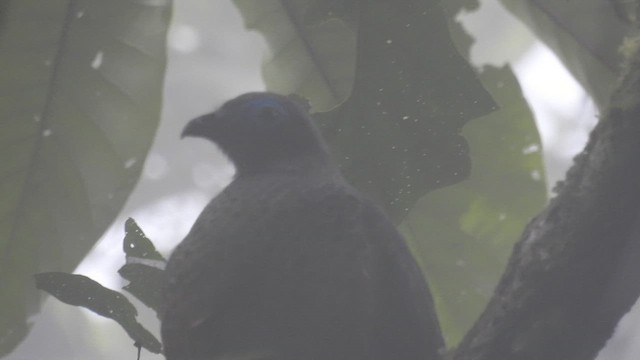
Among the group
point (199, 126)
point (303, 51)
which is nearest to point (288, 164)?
point (199, 126)

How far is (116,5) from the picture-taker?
2754mm

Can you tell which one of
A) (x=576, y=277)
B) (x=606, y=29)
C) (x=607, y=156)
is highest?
(x=607, y=156)

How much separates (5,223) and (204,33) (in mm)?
679

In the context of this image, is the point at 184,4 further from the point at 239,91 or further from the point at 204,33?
the point at 239,91

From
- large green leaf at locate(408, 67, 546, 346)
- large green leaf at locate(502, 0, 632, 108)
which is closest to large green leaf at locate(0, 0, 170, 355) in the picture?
large green leaf at locate(408, 67, 546, 346)

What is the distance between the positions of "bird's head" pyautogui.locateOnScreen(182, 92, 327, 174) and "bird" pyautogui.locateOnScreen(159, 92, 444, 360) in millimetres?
265

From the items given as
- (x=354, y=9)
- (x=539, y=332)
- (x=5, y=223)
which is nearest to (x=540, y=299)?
(x=539, y=332)

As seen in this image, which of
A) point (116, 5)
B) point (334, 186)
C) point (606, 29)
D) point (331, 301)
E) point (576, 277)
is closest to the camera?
point (576, 277)

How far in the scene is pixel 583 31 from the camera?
2.64 m

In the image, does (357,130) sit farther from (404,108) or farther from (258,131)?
(258,131)

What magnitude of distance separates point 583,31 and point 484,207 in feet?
1.54

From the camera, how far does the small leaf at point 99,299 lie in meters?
2.07

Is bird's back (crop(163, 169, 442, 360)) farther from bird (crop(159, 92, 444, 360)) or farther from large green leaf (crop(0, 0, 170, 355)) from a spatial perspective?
large green leaf (crop(0, 0, 170, 355))

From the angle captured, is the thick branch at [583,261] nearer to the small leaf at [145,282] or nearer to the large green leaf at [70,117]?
the small leaf at [145,282]
